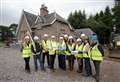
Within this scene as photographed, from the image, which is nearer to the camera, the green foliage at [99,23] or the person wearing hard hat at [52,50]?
the person wearing hard hat at [52,50]

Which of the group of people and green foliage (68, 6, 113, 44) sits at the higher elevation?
green foliage (68, 6, 113, 44)

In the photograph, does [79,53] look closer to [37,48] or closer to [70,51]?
[70,51]

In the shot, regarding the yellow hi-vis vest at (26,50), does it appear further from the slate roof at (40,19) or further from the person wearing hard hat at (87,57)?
the slate roof at (40,19)

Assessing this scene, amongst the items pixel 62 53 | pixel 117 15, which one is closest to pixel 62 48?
pixel 62 53

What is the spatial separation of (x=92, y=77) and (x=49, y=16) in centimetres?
3539

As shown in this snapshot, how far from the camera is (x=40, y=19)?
44.1 meters

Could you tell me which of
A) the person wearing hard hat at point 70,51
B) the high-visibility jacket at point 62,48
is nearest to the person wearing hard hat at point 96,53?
the person wearing hard hat at point 70,51

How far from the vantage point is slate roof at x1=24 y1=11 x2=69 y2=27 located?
140 ft

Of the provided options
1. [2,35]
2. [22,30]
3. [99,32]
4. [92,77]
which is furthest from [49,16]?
[92,77]

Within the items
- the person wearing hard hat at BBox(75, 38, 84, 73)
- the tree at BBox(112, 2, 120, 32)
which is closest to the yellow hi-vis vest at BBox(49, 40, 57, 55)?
the person wearing hard hat at BBox(75, 38, 84, 73)

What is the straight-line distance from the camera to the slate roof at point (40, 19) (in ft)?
140

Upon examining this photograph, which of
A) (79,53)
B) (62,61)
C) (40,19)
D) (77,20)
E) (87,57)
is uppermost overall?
(77,20)

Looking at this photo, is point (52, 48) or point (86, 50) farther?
point (52, 48)

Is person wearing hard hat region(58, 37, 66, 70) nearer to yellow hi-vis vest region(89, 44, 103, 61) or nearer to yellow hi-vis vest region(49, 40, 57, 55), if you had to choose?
yellow hi-vis vest region(49, 40, 57, 55)
